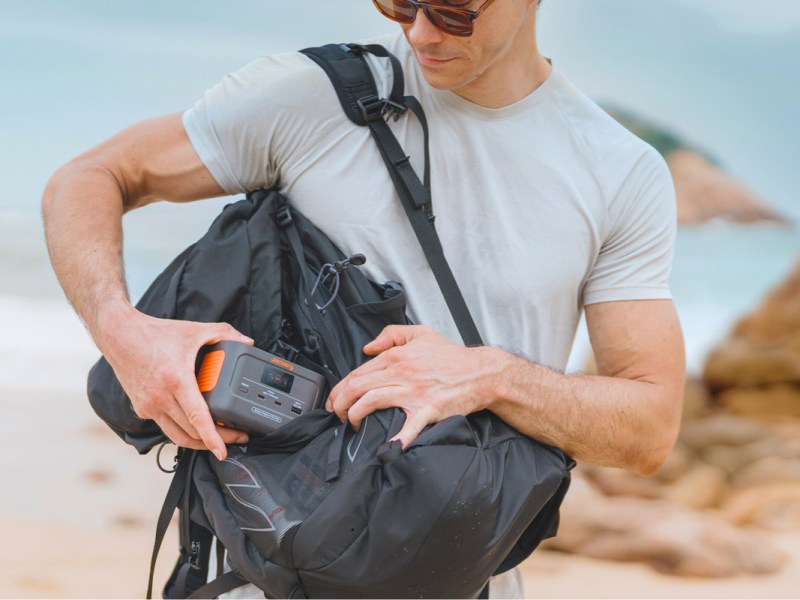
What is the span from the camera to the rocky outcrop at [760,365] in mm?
4309

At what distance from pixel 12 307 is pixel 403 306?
10.8 ft

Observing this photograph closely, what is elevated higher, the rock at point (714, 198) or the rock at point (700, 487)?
the rock at point (714, 198)

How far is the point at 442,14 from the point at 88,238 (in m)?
0.63

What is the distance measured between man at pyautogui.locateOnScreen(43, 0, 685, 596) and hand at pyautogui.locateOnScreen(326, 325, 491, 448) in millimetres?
49

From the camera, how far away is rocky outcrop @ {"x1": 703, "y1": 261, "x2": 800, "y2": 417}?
14.1 ft

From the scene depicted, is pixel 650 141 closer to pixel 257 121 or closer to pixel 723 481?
pixel 723 481

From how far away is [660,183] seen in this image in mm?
1684

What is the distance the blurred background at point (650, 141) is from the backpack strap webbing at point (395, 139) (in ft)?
7.69

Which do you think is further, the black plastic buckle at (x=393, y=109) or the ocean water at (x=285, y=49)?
the ocean water at (x=285, y=49)

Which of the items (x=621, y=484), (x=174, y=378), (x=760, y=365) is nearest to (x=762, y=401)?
(x=760, y=365)

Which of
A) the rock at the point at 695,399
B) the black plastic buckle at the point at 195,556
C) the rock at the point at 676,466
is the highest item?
the black plastic buckle at the point at 195,556

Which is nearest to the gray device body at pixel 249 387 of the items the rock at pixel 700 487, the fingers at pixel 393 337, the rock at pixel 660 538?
the fingers at pixel 393 337

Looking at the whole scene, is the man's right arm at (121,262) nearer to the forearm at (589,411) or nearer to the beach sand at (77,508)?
the forearm at (589,411)

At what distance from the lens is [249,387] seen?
54.7 inches
